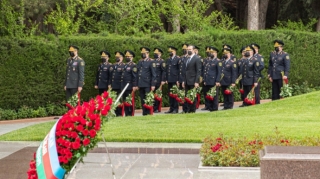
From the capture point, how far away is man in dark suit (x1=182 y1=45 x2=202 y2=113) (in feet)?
69.8

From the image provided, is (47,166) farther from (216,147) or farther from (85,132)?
(216,147)

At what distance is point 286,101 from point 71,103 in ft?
19.3

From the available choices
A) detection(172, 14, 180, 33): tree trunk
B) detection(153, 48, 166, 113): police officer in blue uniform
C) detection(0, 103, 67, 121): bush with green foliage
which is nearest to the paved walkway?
detection(0, 103, 67, 121): bush with green foliage

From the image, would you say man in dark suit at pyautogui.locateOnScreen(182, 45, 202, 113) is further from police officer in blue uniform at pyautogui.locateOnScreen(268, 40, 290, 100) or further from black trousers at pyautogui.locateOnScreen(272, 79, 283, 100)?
black trousers at pyautogui.locateOnScreen(272, 79, 283, 100)

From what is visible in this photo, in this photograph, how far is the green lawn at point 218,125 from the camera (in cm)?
1470

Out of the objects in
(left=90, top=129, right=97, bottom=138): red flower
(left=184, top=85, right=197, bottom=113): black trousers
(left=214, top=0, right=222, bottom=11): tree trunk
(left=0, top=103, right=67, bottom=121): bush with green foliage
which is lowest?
(left=0, top=103, right=67, bottom=121): bush with green foliage

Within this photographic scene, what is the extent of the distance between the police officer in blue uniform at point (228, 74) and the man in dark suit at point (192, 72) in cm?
147

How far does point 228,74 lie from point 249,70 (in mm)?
761

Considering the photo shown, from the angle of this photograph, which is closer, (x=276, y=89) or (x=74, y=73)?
(x=74, y=73)

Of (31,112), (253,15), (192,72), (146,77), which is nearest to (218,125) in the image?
(192,72)

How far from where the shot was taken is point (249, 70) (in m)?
22.2

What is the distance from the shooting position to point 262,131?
15031mm

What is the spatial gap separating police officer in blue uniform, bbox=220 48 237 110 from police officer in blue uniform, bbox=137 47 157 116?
2.23 m

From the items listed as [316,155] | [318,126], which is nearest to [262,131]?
[318,126]
